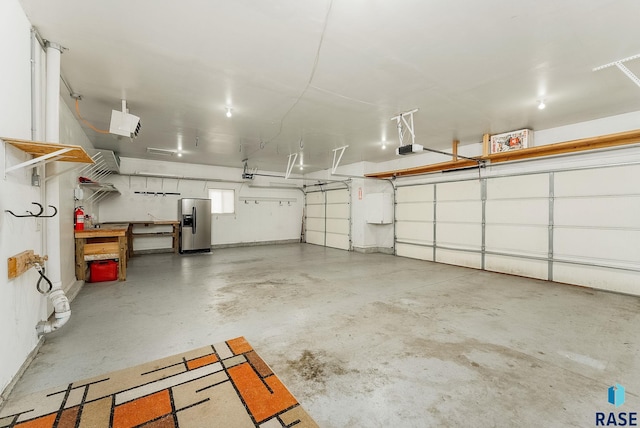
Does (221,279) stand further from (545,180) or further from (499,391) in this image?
(545,180)

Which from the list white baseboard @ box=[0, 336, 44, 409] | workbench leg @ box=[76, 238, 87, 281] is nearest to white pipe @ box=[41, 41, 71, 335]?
white baseboard @ box=[0, 336, 44, 409]

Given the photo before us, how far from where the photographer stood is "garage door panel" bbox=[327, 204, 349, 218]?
29.8ft

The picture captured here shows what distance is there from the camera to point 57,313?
248 cm

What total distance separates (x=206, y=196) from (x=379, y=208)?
5789 mm

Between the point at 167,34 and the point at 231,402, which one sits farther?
the point at 167,34

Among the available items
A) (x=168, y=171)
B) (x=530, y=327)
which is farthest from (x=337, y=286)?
(x=168, y=171)

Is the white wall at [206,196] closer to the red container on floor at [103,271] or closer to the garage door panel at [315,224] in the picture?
the garage door panel at [315,224]

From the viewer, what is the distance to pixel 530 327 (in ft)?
9.81

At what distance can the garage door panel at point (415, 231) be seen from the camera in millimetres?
7195

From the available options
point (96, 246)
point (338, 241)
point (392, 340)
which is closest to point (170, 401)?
point (392, 340)

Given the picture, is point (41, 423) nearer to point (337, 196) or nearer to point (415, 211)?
point (415, 211)

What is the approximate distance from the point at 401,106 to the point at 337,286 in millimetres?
3053

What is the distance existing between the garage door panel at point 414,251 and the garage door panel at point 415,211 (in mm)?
813

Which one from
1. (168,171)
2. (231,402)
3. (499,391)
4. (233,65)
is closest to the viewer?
(231,402)
